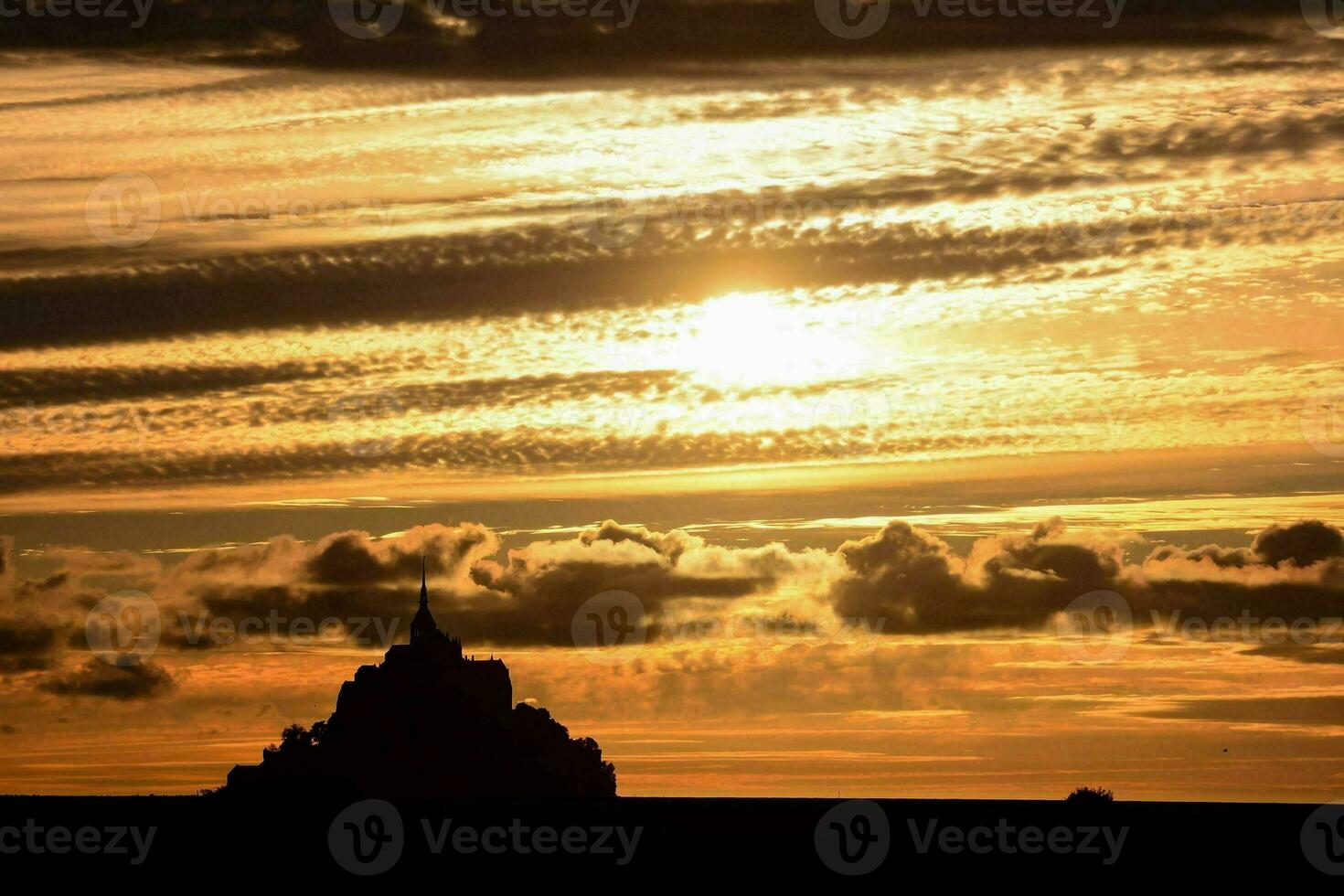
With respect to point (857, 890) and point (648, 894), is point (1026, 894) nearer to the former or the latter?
point (857, 890)

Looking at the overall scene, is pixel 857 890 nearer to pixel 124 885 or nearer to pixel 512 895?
pixel 512 895

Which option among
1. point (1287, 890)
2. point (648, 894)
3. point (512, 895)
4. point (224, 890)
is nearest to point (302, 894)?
point (224, 890)

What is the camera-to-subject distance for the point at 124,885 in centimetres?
19700

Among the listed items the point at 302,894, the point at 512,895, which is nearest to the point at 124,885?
the point at 302,894

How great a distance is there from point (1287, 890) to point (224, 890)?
10742 centimetres

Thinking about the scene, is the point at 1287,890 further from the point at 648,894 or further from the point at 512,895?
the point at 512,895

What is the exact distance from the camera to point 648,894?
7805 inches

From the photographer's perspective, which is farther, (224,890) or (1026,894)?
(1026,894)

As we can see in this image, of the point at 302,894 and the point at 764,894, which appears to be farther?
the point at 764,894

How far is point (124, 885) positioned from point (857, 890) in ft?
251

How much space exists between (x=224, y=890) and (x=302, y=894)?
8.09m

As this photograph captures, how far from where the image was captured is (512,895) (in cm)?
19400

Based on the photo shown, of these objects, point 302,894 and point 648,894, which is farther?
point 648,894

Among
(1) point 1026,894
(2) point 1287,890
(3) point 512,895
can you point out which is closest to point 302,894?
(3) point 512,895
